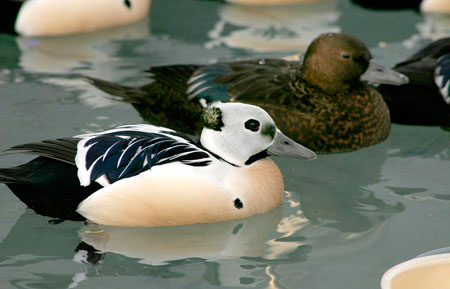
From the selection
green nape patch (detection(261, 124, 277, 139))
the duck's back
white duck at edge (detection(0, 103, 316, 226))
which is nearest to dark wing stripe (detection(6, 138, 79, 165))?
white duck at edge (detection(0, 103, 316, 226))

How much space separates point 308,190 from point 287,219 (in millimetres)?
496

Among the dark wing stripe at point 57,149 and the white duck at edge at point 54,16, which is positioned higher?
the white duck at edge at point 54,16

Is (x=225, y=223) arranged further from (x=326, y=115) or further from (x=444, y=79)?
(x=444, y=79)

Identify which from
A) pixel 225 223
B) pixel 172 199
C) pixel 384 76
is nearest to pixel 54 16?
pixel 384 76

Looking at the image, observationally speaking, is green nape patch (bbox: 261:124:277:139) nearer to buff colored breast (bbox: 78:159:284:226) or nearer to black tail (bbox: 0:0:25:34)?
buff colored breast (bbox: 78:159:284:226)

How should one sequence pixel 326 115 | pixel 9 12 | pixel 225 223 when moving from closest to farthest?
pixel 225 223 → pixel 326 115 → pixel 9 12

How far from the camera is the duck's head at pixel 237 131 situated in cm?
493

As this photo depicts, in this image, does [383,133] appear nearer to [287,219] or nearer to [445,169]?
[445,169]

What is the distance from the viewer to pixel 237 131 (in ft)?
16.3

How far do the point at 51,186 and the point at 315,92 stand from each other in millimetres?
2169

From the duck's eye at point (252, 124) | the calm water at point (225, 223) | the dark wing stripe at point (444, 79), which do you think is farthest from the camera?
the dark wing stripe at point (444, 79)

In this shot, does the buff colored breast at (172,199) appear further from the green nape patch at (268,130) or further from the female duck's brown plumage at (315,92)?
the female duck's brown plumage at (315,92)

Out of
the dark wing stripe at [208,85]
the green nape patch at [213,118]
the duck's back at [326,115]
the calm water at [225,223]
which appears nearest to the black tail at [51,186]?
the calm water at [225,223]

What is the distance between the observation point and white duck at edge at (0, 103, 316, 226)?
184 inches
